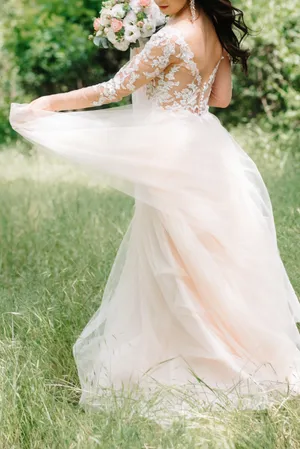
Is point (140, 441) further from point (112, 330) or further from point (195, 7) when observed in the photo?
point (195, 7)

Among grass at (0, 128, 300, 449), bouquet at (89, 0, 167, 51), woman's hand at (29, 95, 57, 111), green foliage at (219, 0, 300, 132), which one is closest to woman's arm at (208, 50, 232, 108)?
bouquet at (89, 0, 167, 51)

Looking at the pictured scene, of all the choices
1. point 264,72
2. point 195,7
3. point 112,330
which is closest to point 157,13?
point 195,7

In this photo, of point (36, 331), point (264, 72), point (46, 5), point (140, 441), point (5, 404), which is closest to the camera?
point (140, 441)

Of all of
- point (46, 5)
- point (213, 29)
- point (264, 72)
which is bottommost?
point (264, 72)

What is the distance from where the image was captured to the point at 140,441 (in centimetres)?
306

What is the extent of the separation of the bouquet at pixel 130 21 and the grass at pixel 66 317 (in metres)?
1.31

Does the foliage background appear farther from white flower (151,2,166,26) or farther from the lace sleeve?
the lace sleeve

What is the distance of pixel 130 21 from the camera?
374cm

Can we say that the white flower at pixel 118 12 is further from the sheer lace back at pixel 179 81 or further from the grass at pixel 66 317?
the grass at pixel 66 317

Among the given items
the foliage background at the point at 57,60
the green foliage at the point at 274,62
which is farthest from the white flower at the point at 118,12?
the foliage background at the point at 57,60

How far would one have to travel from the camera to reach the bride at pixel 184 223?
3.61 m

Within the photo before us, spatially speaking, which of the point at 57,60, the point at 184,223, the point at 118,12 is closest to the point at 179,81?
the point at 118,12

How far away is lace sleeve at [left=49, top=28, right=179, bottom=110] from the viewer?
352cm

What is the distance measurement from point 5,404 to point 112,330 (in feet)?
1.94
